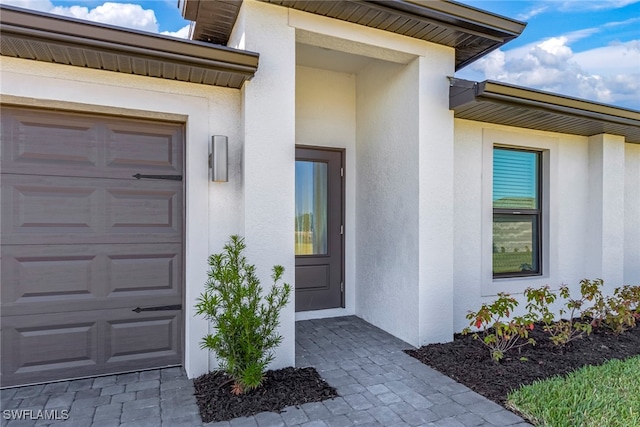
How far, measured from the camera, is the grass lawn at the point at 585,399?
2764 mm

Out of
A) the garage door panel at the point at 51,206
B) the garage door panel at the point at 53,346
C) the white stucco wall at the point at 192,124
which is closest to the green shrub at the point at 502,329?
the white stucco wall at the point at 192,124

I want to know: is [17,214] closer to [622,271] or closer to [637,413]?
[637,413]

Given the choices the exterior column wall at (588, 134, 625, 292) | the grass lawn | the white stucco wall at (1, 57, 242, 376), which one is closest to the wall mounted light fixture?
the white stucco wall at (1, 57, 242, 376)

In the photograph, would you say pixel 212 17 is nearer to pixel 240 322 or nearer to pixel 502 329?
pixel 240 322

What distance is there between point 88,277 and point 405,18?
4.38 m

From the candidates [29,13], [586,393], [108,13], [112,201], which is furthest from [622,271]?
[108,13]

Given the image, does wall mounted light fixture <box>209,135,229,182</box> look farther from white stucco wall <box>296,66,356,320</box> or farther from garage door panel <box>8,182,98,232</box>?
white stucco wall <box>296,66,356,320</box>

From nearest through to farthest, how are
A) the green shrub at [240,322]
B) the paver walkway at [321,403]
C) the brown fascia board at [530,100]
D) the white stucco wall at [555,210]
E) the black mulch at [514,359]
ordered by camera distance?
the paver walkway at [321,403]
the green shrub at [240,322]
the black mulch at [514,359]
the brown fascia board at [530,100]
the white stucco wall at [555,210]

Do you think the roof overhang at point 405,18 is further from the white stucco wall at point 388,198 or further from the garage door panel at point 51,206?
the garage door panel at point 51,206

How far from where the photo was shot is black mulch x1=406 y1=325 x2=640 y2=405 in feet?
11.7

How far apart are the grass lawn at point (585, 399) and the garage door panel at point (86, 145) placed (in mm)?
4072

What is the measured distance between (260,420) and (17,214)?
117 inches

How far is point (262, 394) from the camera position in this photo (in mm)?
3221

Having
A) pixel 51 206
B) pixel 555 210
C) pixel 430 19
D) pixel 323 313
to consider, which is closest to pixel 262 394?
pixel 323 313
